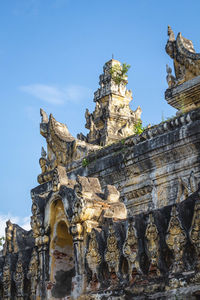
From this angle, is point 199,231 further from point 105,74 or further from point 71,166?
point 105,74

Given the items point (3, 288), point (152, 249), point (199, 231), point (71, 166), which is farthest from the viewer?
point (71, 166)

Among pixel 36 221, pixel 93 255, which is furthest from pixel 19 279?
pixel 93 255

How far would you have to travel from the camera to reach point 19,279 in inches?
509

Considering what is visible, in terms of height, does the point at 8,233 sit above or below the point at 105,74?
below

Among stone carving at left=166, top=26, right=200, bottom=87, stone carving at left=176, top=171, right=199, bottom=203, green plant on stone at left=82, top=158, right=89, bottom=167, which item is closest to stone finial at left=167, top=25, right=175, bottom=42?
stone carving at left=166, top=26, right=200, bottom=87

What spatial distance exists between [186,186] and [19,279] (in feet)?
16.0

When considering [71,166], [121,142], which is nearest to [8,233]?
[71,166]

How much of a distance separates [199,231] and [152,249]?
3.44 feet

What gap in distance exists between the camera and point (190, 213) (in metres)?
8.92

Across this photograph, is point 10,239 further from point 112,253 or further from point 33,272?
point 112,253

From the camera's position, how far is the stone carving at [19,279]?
1283 cm

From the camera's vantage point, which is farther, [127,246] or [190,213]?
[127,246]

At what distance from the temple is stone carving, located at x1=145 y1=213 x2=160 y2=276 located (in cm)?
2

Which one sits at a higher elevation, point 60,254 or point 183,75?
point 183,75
